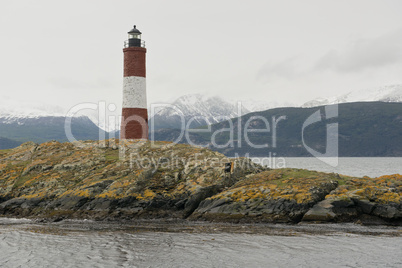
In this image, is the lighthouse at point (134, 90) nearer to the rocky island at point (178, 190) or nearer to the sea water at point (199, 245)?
the rocky island at point (178, 190)

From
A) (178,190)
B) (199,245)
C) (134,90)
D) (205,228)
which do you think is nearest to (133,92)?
(134,90)

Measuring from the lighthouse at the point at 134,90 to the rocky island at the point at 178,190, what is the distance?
4667mm

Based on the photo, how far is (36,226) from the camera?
114ft

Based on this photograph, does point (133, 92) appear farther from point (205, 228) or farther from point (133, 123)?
point (205, 228)

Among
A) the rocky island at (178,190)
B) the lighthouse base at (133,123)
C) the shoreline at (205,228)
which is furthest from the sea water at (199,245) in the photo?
the lighthouse base at (133,123)

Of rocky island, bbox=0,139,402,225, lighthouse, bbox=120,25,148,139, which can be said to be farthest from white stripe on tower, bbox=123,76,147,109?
rocky island, bbox=0,139,402,225

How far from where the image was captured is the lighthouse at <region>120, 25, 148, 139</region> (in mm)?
55312

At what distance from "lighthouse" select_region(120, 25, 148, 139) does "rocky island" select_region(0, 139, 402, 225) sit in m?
4.67

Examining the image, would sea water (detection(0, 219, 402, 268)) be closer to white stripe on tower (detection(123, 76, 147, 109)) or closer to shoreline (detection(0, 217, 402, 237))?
shoreline (detection(0, 217, 402, 237))

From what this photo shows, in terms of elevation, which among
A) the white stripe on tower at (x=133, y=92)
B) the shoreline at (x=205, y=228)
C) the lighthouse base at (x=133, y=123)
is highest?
the white stripe on tower at (x=133, y=92)

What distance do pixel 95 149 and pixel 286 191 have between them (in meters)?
25.5

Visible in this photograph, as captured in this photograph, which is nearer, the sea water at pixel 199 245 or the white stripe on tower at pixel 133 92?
the sea water at pixel 199 245

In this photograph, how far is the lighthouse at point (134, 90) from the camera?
55.3 meters

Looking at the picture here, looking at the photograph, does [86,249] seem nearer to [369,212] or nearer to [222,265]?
[222,265]
